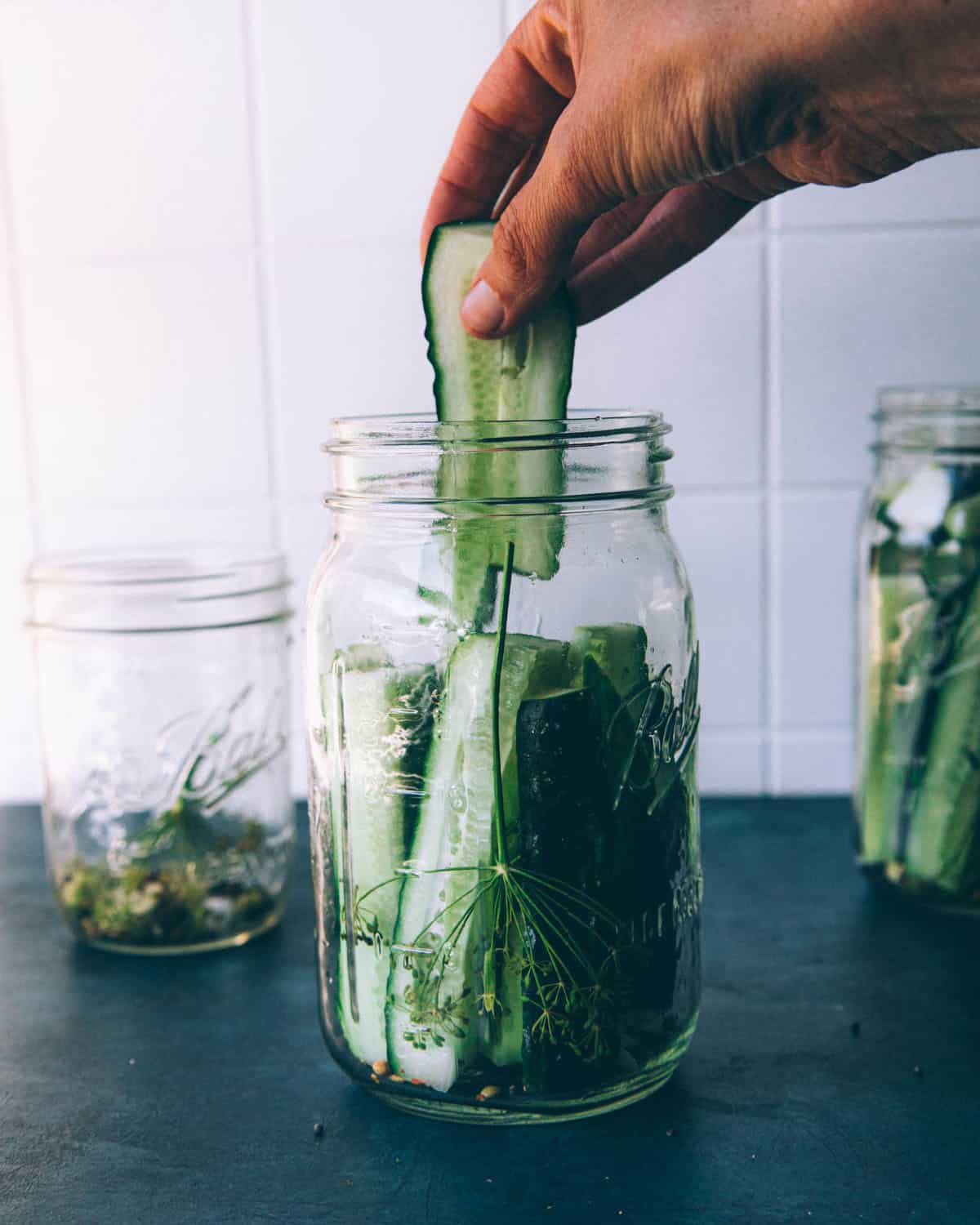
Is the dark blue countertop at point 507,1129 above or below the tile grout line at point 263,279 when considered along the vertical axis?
below

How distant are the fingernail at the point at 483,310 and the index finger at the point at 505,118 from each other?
0.26 ft

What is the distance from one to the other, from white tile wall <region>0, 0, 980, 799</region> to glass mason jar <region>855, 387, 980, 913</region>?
165 millimetres

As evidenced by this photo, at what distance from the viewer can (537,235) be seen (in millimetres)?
534

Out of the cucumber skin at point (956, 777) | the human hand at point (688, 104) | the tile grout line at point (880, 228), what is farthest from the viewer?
the tile grout line at point (880, 228)

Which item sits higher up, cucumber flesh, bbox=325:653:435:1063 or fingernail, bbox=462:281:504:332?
fingernail, bbox=462:281:504:332

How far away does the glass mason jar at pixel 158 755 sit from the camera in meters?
0.76

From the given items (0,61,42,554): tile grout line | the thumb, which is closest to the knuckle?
the thumb

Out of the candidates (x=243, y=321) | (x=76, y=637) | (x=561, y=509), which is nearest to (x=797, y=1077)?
(x=561, y=509)

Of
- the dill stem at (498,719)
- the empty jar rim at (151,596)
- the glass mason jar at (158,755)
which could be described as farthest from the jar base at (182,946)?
the dill stem at (498,719)

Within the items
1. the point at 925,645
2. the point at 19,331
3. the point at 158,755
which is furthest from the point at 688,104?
the point at 19,331

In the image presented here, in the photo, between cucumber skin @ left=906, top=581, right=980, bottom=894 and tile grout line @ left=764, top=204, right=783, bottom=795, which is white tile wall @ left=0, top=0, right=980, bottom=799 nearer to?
tile grout line @ left=764, top=204, right=783, bottom=795

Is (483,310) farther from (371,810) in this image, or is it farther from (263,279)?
(263,279)

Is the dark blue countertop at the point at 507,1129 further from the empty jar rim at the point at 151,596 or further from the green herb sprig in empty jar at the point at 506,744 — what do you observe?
the empty jar rim at the point at 151,596

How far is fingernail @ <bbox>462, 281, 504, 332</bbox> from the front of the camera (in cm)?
54
